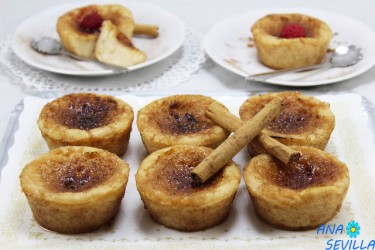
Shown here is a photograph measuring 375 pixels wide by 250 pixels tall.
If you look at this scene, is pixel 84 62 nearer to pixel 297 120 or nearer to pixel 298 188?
pixel 297 120

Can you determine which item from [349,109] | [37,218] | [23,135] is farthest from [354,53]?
[37,218]

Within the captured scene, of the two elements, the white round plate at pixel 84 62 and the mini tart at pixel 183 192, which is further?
the white round plate at pixel 84 62

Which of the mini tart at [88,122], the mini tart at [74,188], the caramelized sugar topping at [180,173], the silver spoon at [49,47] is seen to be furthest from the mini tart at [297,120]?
the silver spoon at [49,47]

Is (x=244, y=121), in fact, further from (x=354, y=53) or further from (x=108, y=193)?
(x=354, y=53)

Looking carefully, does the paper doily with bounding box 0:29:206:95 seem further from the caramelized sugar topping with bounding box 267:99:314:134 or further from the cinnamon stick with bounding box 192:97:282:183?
A: the cinnamon stick with bounding box 192:97:282:183

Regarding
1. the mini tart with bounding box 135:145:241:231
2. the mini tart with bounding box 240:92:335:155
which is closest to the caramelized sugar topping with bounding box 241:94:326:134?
the mini tart with bounding box 240:92:335:155

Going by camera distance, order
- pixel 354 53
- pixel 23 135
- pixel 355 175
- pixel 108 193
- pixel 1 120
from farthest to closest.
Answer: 1. pixel 354 53
2. pixel 1 120
3. pixel 23 135
4. pixel 355 175
5. pixel 108 193

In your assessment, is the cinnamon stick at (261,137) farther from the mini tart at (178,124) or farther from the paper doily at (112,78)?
the paper doily at (112,78)
